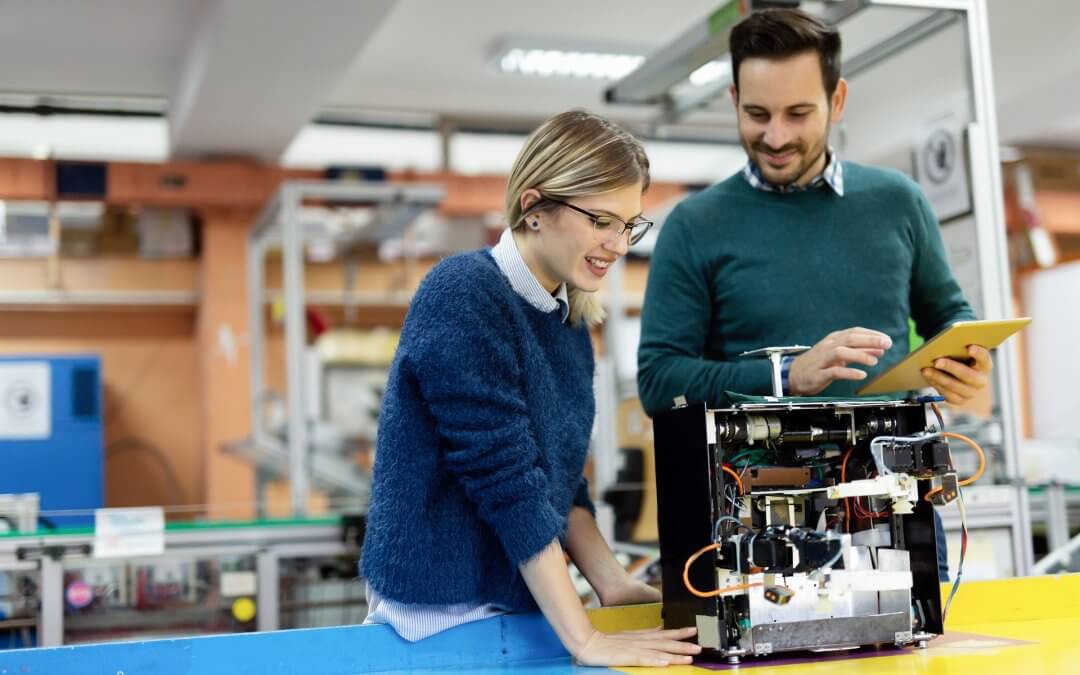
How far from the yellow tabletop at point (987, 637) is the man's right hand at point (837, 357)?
1.01 ft

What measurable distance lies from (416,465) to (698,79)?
335cm

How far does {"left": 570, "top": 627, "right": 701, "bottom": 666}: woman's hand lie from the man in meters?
0.38

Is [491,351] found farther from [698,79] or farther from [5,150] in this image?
[5,150]

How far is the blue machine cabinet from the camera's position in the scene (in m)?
6.84

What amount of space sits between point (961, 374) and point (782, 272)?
318mm

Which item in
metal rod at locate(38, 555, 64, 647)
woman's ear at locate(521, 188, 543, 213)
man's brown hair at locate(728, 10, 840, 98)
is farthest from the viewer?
metal rod at locate(38, 555, 64, 647)

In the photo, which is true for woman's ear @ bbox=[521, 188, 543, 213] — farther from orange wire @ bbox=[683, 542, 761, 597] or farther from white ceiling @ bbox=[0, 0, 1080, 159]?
white ceiling @ bbox=[0, 0, 1080, 159]

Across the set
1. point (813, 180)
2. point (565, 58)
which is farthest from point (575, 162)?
point (565, 58)

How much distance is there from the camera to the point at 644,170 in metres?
1.41

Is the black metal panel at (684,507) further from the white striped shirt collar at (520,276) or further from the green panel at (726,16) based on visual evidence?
the green panel at (726,16)

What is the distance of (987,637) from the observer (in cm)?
138

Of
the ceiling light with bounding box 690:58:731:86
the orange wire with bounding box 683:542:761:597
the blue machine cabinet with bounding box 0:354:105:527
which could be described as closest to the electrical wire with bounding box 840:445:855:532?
the orange wire with bounding box 683:542:761:597

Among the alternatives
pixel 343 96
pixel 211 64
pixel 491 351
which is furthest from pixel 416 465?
pixel 343 96

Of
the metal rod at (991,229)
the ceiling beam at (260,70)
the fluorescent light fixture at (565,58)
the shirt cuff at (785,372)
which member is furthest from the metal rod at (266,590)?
the fluorescent light fixture at (565,58)
